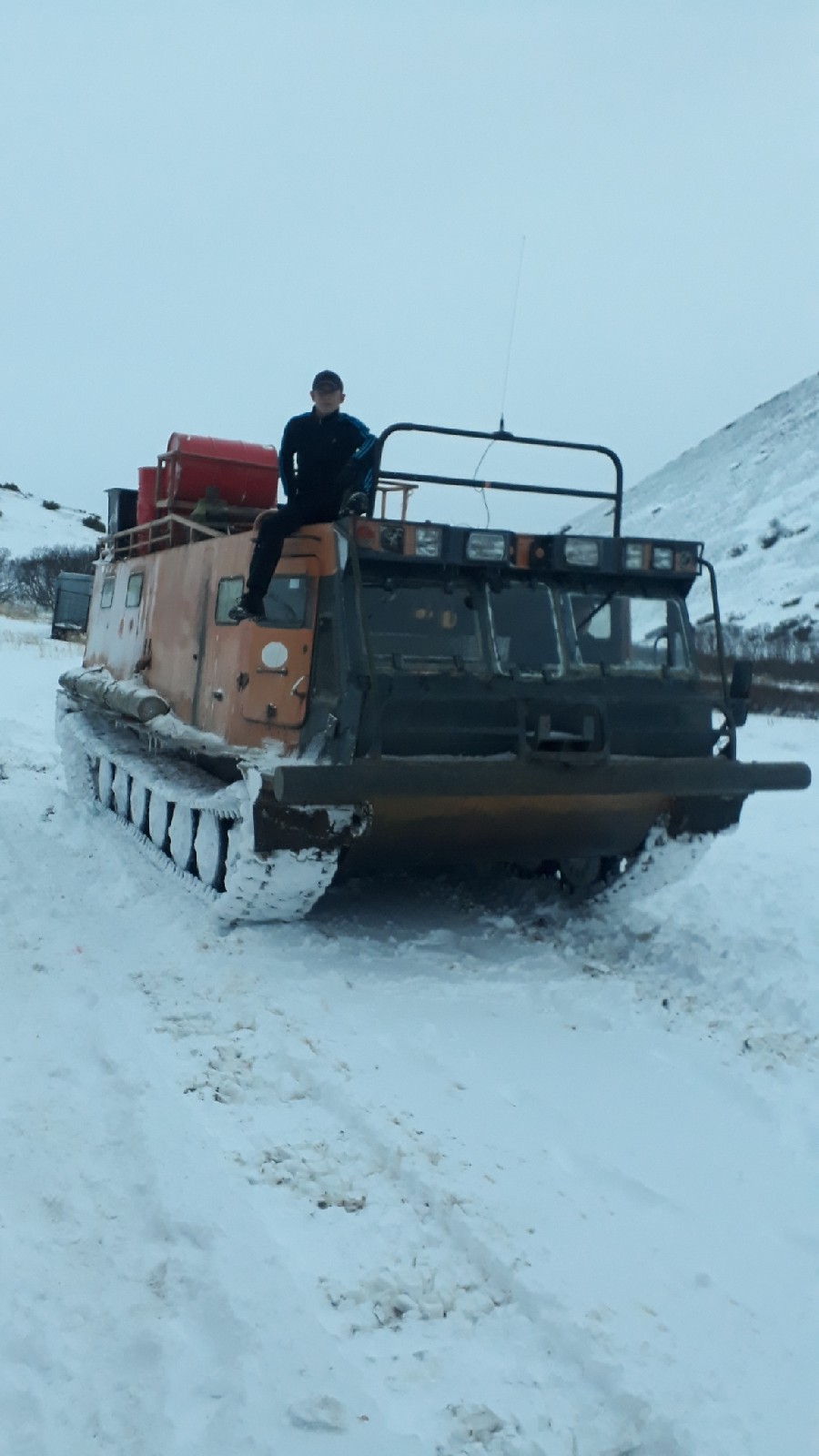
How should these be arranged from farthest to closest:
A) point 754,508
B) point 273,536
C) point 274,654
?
point 754,508 < point 274,654 < point 273,536

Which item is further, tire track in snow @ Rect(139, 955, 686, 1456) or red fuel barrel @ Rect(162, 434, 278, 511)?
red fuel barrel @ Rect(162, 434, 278, 511)

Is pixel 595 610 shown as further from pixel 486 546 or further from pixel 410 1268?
pixel 410 1268

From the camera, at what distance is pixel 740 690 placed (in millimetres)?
6578

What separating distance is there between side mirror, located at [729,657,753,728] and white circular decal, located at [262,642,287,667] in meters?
2.33

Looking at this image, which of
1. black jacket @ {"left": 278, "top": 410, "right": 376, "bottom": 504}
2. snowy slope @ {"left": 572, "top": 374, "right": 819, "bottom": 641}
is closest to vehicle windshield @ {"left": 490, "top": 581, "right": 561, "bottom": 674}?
black jacket @ {"left": 278, "top": 410, "right": 376, "bottom": 504}

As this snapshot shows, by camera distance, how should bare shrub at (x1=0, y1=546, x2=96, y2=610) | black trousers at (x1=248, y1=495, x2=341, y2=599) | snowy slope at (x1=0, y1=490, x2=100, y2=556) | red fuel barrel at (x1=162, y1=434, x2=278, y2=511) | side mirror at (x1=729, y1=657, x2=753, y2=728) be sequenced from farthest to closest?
1. snowy slope at (x1=0, y1=490, x2=100, y2=556)
2. bare shrub at (x1=0, y1=546, x2=96, y2=610)
3. red fuel barrel at (x1=162, y1=434, x2=278, y2=511)
4. side mirror at (x1=729, y1=657, x2=753, y2=728)
5. black trousers at (x1=248, y1=495, x2=341, y2=599)

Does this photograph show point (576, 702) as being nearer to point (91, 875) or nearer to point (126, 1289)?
point (91, 875)

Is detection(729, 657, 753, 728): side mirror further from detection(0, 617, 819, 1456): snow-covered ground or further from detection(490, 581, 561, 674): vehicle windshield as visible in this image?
detection(0, 617, 819, 1456): snow-covered ground

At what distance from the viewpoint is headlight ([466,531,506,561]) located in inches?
243

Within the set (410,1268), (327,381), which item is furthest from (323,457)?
(410,1268)

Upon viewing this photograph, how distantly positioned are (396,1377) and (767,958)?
12.2 ft

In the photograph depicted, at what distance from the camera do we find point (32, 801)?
9992 millimetres

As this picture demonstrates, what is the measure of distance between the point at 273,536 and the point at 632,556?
74.3 inches

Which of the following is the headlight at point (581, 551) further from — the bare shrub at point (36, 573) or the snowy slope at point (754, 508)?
the bare shrub at point (36, 573)
